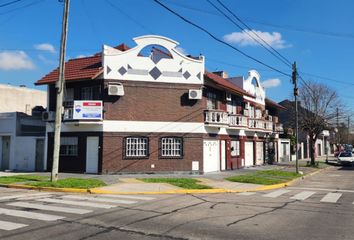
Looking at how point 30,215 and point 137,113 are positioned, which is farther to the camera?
point 137,113

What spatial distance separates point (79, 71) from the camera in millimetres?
25875

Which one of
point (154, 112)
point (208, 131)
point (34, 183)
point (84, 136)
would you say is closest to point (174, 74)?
point (154, 112)

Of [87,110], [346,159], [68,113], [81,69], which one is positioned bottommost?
[346,159]

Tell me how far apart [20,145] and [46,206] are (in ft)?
53.8

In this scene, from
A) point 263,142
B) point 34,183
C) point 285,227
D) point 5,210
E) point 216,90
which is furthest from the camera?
point 263,142

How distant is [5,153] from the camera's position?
27844mm

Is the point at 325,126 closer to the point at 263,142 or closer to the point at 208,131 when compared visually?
the point at 263,142

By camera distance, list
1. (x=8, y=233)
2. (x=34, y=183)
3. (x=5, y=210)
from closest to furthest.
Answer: (x=8, y=233)
(x=5, y=210)
(x=34, y=183)

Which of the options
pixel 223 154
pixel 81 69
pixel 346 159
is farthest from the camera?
pixel 346 159

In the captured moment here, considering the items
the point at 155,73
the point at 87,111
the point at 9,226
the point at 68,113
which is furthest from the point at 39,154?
the point at 9,226

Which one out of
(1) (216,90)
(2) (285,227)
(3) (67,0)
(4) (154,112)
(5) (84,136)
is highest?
(3) (67,0)

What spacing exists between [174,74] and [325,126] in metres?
20.3

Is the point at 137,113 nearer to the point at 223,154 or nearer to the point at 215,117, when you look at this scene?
the point at 215,117

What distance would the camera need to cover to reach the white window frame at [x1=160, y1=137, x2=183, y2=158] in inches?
996
